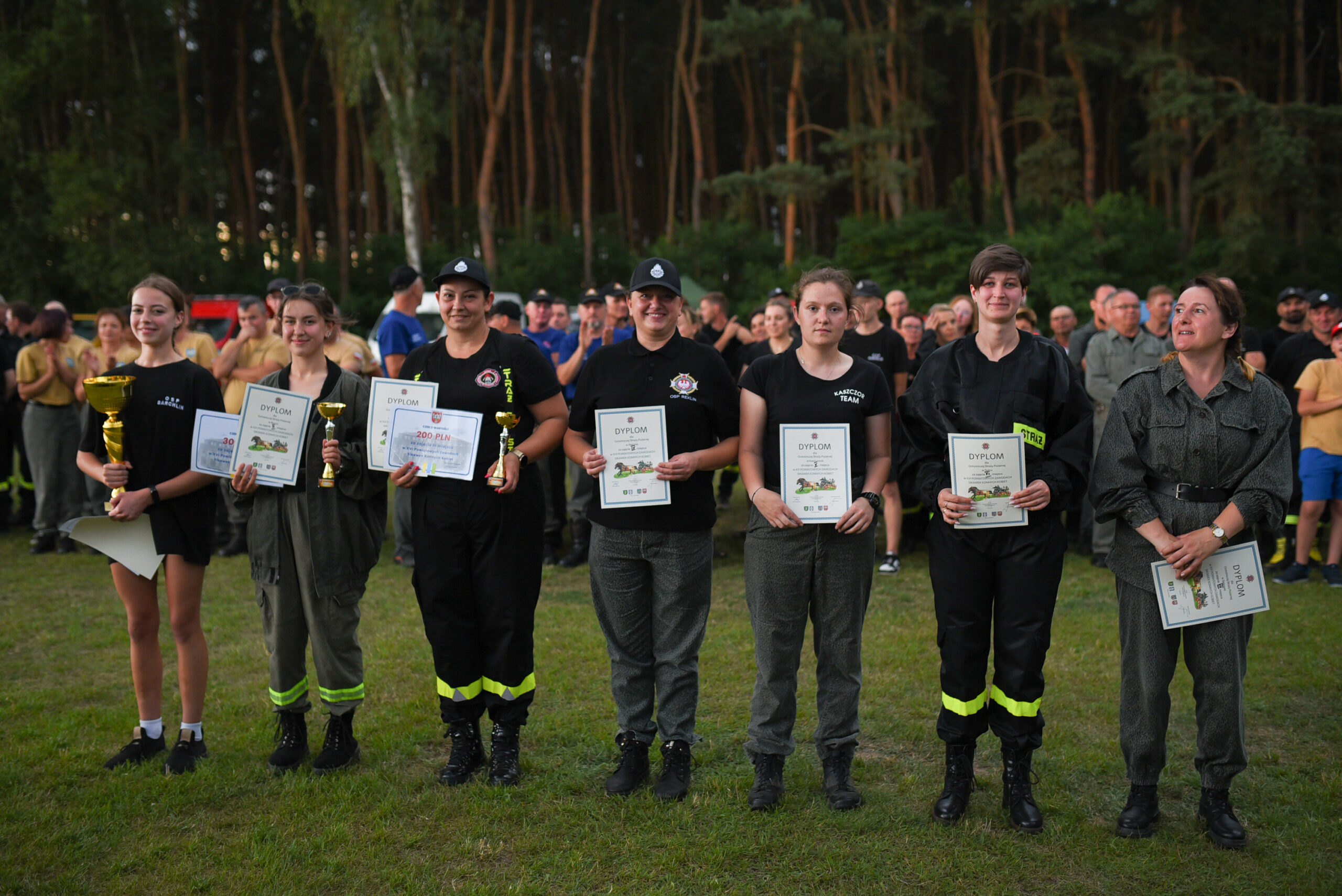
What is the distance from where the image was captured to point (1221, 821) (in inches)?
146

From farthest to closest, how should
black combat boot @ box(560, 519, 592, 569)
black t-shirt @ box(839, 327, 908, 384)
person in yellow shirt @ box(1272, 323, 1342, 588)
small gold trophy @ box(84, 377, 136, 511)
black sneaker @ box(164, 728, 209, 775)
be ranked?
black combat boot @ box(560, 519, 592, 569) < black t-shirt @ box(839, 327, 908, 384) < person in yellow shirt @ box(1272, 323, 1342, 588) < black sneaker @ box(164, 728, 209, 775) < small gold trophy @ box(84, 377, 136, 511)

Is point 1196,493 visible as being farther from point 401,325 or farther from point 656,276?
point 401,325

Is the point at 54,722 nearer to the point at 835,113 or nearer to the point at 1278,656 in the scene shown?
the point at 1278,656

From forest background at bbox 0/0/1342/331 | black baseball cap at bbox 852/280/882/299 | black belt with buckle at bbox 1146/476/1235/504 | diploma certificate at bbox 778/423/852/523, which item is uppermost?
forest background at bbox 0/0/1342/331

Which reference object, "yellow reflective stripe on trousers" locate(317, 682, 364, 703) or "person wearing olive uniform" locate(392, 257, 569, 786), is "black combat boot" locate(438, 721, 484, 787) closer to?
"person wearing olive uniform" locate(392, 257, 569, 786)

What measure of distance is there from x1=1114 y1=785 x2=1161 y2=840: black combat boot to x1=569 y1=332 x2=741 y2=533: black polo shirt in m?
2.03

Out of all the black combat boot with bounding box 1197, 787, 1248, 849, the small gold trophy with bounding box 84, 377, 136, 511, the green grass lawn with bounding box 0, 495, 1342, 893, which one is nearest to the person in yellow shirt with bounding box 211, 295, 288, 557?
the green grass lawn with bounding box 0, 495, 1342, 893

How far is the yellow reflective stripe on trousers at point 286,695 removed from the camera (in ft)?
14.4

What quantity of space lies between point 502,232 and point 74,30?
40.8 feet

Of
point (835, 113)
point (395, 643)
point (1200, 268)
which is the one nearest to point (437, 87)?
point (835, 113)

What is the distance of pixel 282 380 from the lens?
4.42 m

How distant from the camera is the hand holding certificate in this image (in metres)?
3.65

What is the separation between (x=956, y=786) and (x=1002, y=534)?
3.54ft

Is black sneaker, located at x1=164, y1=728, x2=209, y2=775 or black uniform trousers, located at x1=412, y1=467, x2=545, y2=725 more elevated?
black uniform trousers, located at x1=412, y1=467, x2=545, y2=725
